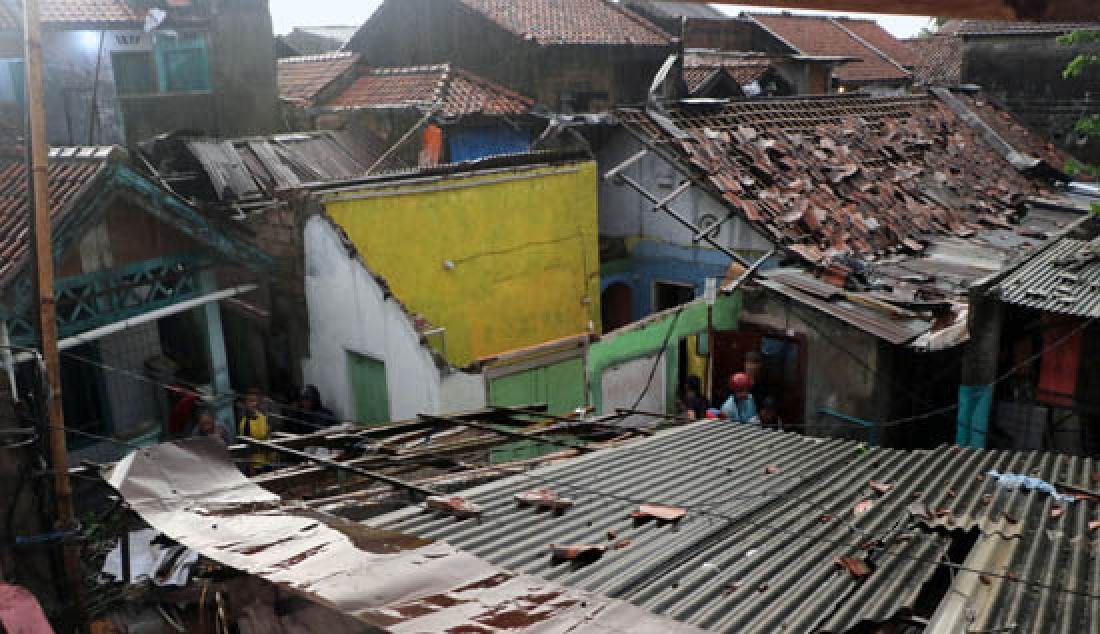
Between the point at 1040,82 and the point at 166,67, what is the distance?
95.4ft

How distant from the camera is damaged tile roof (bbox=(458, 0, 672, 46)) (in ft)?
86.8

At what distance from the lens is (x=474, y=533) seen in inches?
199

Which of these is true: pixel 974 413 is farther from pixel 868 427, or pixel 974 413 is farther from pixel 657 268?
pixel 657 268

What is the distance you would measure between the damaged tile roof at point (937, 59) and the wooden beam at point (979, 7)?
43.1 metres

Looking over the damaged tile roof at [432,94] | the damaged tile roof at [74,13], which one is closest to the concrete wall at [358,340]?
the damaged tile roof at [432,94]

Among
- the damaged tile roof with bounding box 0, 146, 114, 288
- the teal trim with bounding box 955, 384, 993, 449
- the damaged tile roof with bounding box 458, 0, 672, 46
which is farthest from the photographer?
the damaged tile roof with bounding box 458, 0, 672, 46

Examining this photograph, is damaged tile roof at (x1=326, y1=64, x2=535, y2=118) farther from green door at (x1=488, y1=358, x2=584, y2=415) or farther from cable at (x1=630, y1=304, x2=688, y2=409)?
green door at (x1=488, y1=358, x2=584, y2=415)

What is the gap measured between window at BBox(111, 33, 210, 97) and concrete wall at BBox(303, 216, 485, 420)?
461 inches

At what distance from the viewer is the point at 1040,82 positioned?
30688 mm

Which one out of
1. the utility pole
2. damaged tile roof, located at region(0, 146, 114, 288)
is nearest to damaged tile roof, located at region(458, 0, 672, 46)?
damaged tile roof, located at region(0, 146, 114, 288)

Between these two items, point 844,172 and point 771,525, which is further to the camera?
point 844,172

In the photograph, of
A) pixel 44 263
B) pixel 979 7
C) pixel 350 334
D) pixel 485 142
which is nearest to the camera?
pixel 979 7

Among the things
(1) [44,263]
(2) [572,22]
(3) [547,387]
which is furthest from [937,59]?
(1) [44,263]

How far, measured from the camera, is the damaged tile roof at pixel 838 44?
126 ft
